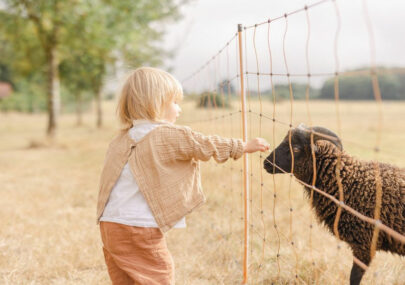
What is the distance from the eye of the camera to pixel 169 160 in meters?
2.19

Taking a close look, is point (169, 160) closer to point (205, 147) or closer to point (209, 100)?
point (205, 147)

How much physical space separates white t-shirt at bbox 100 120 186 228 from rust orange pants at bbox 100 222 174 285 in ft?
0.13

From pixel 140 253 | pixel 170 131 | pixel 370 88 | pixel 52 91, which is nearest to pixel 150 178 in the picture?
pixel 170 131

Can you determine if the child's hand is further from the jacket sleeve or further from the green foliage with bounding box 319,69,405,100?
the green foliage with bounding box 319,69,405,100

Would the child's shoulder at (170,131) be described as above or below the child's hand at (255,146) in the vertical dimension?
above

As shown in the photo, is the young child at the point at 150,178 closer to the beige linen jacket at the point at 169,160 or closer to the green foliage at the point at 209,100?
the beige linen jacket at the point at 169,160

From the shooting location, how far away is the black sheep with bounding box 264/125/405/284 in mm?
2602

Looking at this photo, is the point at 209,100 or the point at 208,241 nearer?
the point at 208,241

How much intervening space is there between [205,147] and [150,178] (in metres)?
0.37

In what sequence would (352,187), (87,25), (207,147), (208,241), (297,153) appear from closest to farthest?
(207,147) < (352,187) < (297,153) < (208,241) < (87,25)

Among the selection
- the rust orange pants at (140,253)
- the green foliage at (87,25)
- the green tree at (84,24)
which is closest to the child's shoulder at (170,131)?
the rust orange pants at (140,253)

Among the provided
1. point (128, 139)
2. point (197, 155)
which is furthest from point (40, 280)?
point (197, 155)

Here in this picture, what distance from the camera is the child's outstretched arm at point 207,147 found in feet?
7.05

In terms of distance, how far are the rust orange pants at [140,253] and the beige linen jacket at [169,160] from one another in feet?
0.37
